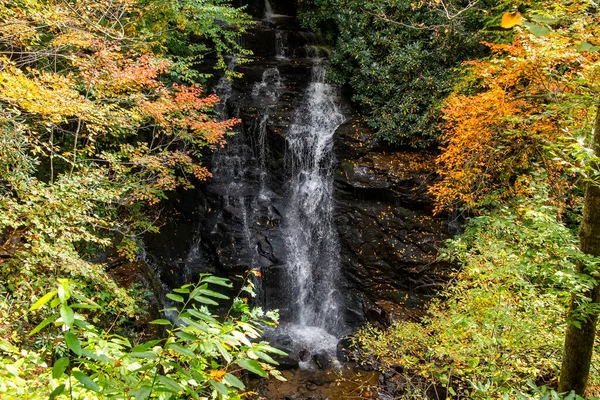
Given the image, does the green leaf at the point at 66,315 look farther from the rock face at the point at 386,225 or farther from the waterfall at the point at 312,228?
the waterfall at the point at 312,228

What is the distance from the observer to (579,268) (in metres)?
3.00

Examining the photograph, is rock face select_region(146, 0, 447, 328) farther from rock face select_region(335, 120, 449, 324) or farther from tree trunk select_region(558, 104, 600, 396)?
tree trunk select_region(558, 104, 600, 396)

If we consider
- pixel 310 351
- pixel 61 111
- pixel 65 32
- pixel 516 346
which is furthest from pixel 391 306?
pixel 65 32

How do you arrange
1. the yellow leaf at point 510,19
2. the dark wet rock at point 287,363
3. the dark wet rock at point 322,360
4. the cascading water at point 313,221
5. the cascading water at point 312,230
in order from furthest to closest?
the cascading water at point 313,221, the cascading water at point 312,230, the dark wet rock at point 322,360, the dark wet rock at point 287,363, the yellow leaf at point 510,19

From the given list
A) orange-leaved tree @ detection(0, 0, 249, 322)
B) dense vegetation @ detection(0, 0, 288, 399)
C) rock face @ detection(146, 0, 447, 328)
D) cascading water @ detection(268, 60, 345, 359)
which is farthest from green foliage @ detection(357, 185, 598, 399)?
cascading water @ detection(268, 60, 345, 359)

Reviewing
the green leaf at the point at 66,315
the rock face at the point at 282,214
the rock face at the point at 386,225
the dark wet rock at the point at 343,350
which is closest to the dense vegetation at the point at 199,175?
the green leaf at the point at 66,315

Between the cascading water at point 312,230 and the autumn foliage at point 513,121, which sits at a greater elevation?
the autumn foliage at point 513,121

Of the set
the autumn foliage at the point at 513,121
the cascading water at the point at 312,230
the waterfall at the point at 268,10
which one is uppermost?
the waterfall at the point at 268,10

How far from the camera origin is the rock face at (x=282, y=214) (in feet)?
31.5

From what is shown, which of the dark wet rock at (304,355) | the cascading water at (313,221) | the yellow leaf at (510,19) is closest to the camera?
the yellow leaf at (510,19)

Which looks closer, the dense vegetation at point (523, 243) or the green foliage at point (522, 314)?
Result: the dense vegetation at point (523, 243)

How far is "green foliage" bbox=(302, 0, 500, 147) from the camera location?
953cm

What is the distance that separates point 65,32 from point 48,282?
15.3 feet

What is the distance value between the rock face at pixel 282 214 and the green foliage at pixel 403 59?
75cm
